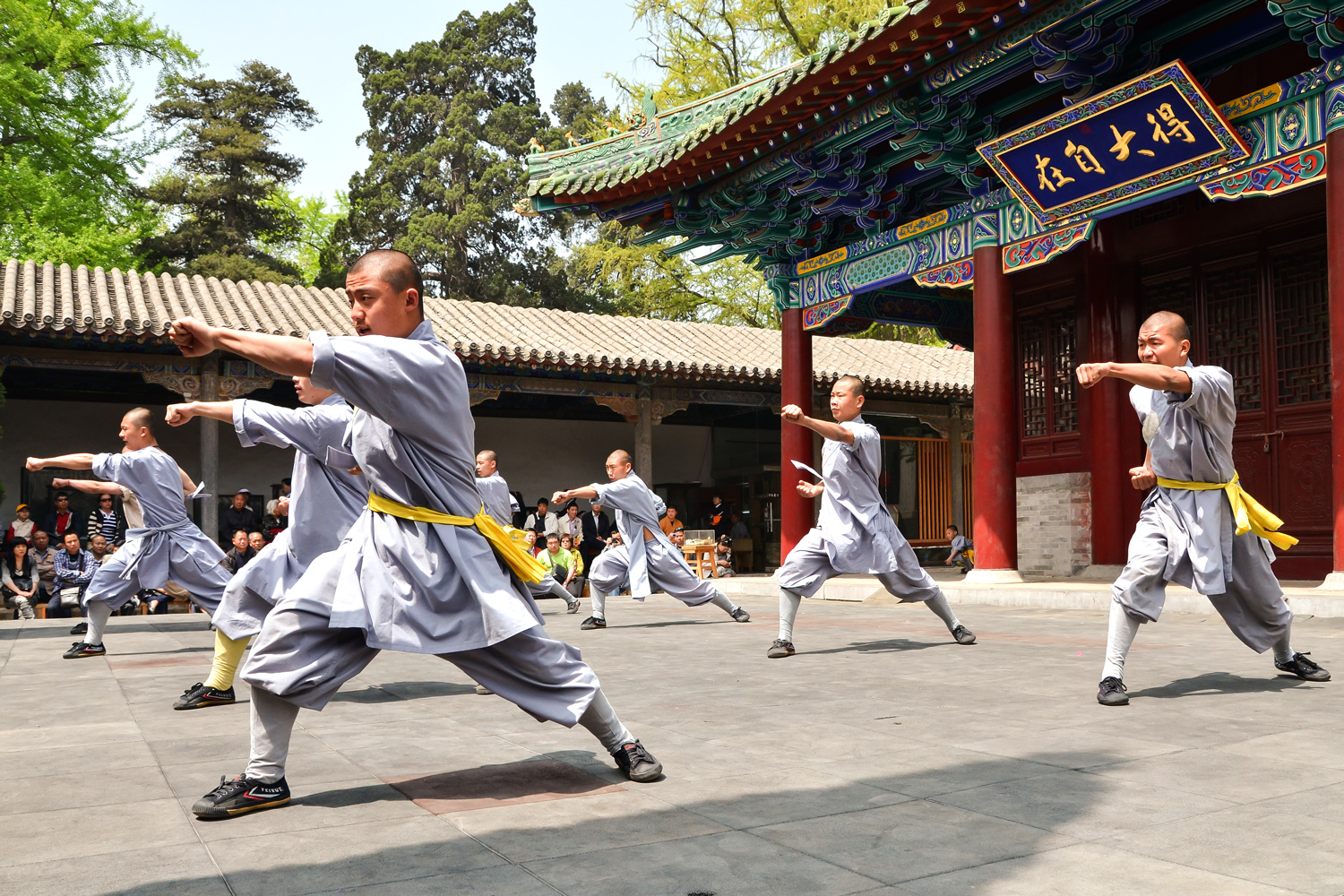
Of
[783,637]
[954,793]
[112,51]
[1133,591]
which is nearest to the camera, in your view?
[954,793]

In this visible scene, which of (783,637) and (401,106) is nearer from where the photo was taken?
(783,637)

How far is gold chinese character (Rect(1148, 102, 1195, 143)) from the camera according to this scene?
8.16m

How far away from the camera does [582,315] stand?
728 inches

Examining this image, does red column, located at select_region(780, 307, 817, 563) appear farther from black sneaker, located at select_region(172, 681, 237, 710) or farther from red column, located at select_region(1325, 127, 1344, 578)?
black sneaker, located at select_region(172, 681, 237, 710)

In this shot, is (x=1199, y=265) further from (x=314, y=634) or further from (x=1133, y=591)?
(x=314, y=634)

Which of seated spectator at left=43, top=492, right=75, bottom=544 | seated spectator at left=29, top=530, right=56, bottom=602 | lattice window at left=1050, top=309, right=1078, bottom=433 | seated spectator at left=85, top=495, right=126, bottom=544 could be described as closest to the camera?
lattice window at left=1050, top=309, right=1078, bottom=433

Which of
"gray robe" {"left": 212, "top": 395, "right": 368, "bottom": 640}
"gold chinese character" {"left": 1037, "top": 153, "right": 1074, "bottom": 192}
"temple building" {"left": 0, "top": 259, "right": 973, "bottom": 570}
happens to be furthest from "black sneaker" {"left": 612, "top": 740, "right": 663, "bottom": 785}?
"temple building" {"left": 0, "top": 259, "right": 973, "bottom": 570}

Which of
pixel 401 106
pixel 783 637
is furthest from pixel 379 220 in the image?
pixel 783 637

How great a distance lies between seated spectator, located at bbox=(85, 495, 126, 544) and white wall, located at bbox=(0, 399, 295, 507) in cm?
128

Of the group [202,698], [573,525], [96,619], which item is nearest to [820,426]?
[202,698]

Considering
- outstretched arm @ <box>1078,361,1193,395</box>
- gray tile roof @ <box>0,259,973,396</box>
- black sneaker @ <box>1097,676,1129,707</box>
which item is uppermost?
gray tile roof @ <box>0,259,973,396</box>

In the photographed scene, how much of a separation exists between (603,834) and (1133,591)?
106 inches

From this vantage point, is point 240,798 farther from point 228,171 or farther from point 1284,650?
point 228,171

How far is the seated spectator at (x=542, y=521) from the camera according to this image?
15320 mm
